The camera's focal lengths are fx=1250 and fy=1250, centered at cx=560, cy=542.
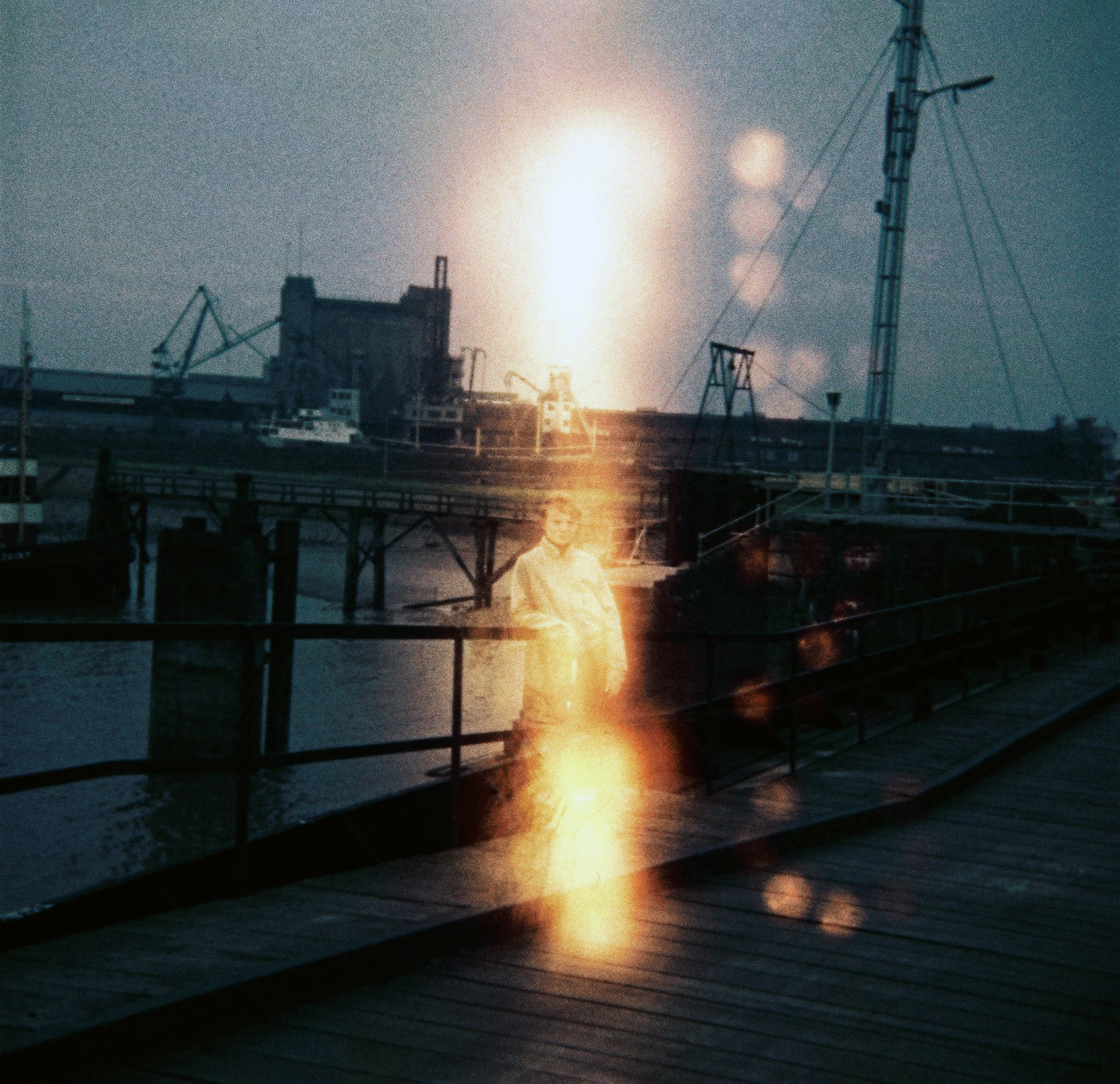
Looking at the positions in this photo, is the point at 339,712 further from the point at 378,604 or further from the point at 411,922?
the point at 411,922

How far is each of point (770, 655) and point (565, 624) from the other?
16543 millimetres

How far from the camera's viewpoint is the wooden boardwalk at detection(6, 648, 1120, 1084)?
3195 millimetres

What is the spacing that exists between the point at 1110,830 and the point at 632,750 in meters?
2.63

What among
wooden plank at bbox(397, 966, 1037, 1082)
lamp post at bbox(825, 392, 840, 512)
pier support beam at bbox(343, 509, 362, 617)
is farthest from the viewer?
pier support beam at bbox(343, 509, 362, 617)

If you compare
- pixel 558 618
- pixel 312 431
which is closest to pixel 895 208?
pixel 558 618

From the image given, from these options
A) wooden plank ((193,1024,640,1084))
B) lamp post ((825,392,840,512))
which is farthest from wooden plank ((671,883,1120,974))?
lamp post ((825,392,840,512))

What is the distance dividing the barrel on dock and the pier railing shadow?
0.86 metres

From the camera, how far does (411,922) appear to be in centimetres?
395

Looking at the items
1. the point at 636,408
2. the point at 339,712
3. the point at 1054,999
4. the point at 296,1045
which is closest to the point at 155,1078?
the point at 296,1045

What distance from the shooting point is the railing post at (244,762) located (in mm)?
4246

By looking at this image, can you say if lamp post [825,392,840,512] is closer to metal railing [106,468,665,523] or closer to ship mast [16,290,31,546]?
metal railing [106,468,665,523]

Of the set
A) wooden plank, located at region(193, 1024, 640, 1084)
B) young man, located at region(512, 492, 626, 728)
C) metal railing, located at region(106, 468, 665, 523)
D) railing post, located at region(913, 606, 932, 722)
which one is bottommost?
wooden plank, located at region(193, 1024, 640, 1084)

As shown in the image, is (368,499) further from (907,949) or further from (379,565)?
(907,949)

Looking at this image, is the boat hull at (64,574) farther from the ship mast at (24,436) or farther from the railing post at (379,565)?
the railing post at (379,565)
